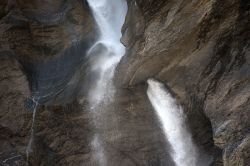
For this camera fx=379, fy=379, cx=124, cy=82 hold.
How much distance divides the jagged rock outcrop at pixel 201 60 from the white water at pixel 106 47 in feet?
2.26

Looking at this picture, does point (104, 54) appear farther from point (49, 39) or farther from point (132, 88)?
point (49, 39)

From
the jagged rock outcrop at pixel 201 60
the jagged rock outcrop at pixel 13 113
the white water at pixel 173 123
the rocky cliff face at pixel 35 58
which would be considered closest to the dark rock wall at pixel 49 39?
the rocky cliff face at pixel 35 58

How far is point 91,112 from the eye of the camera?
1418 cm

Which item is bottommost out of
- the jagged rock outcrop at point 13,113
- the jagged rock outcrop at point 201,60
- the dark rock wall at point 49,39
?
the jagged rock outcrop at point 13,113

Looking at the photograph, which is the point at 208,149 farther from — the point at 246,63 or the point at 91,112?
the point at 91,112

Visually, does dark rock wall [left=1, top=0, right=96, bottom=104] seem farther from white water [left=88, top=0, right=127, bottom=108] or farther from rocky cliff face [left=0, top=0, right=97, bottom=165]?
white water [left=88, top=0, right=127, bottom=108]

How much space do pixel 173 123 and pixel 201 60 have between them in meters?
2.56

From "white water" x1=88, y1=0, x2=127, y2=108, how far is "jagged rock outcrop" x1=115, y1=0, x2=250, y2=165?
69 cm

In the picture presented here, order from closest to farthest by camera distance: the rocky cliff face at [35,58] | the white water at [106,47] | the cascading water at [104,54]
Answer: the rocky cliff face at [35,58], the cascading water at [104,54], the white water at [106,47]

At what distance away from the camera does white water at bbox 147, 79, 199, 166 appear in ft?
44.5

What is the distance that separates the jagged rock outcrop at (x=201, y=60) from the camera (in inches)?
443

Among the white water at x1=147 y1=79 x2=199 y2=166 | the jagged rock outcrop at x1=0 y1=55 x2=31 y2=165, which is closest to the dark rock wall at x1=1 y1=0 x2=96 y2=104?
the jagged rock outcrop at x1=0 y1=55 x2=31 y2=165

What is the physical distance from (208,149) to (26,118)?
6653 millimetres

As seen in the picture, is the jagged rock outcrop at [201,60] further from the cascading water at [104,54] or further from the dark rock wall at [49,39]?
the dark rock wall at [49,39]
